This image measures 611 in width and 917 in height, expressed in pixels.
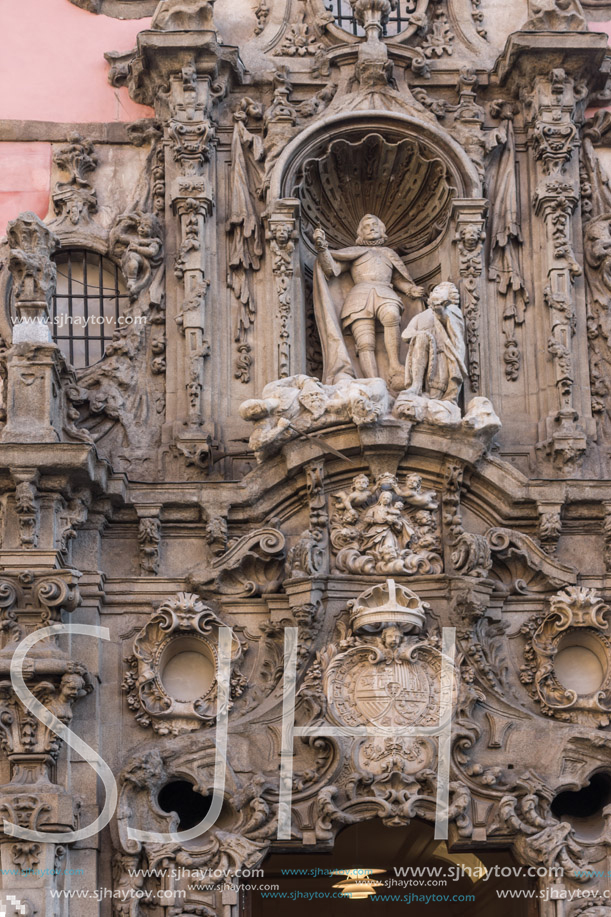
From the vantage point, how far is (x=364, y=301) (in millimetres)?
15531

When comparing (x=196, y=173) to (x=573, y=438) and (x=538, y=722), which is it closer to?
(x=573, y=438)

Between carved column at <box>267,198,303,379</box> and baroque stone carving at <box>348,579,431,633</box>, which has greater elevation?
carved column at <box>267,198,303,379</box>

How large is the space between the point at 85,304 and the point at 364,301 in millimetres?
2369

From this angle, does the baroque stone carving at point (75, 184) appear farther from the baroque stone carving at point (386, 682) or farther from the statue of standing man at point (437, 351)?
the baroque stone carving at point (386, 682)

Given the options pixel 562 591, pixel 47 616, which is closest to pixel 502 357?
pixel 562 591

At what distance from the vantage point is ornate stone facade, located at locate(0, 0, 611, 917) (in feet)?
45.7

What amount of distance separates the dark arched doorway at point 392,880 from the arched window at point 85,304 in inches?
180

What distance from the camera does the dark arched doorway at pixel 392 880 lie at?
54.9ft

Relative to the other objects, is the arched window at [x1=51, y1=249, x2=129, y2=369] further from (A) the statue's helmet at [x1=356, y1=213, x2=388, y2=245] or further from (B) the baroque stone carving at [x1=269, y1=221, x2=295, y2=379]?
(A) the statue's helmet at [x1=356, y1=213, x2=388, y2=245]

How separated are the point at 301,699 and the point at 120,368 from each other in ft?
10.3

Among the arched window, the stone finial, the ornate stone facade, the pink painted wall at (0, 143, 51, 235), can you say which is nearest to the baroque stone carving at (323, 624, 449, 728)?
the ornate stone facade

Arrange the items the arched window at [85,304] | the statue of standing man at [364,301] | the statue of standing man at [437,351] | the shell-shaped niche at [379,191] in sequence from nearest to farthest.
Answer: the statue of standing man at [437,351] < the statue of standing man at [364,301] < the arched window at [85,304] < the shell-shaped niche at [379,191]

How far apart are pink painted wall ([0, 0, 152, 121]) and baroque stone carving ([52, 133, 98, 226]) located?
44 cm

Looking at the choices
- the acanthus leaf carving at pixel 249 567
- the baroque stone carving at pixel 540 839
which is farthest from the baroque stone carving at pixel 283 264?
the baroque stone carving at pixel 540 839
